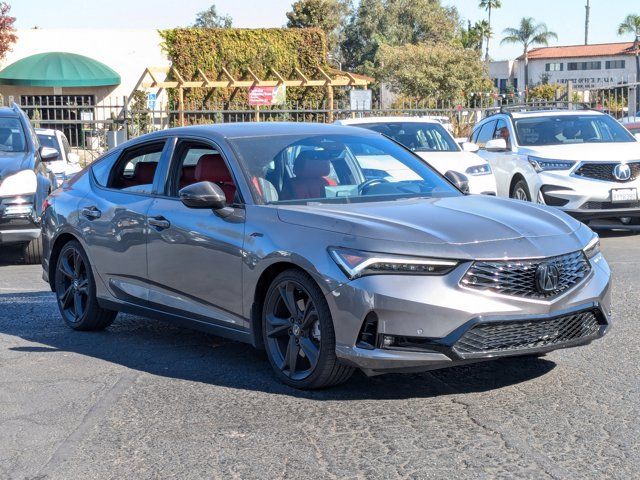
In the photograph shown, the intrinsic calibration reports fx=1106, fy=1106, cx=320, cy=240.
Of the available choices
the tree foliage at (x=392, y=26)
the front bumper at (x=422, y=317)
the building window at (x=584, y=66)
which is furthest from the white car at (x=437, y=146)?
the building window at (x=584, y=66)

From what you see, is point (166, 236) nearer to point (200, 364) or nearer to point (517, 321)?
point (200, 364)

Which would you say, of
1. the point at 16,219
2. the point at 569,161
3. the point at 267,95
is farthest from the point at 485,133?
the point at 267,95

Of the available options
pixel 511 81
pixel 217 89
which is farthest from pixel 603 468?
pixel 511 81

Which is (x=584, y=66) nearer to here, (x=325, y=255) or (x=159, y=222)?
(x=159, y=222)

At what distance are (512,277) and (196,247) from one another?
6.89ft

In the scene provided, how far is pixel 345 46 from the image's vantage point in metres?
82.9

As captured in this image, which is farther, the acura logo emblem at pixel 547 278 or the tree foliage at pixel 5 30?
the tree foliage at pixel 5 30

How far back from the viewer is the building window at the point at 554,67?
106825mm

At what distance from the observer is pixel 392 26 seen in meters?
80.8

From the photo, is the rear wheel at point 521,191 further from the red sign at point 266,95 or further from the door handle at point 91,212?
the red sign at point 266,95

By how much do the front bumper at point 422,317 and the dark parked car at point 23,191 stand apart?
24.6 ft

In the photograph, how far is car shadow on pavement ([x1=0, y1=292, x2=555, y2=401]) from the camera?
626 centimetres

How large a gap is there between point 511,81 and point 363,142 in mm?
103669

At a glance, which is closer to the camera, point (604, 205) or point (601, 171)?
point (604, 205)
